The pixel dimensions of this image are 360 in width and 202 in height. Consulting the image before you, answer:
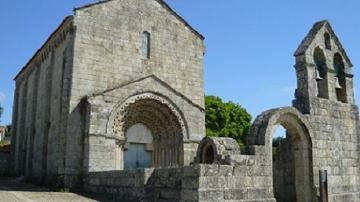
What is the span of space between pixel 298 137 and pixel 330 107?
1.59 meters

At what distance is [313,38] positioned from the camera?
12.6 metres

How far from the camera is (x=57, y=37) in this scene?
710 inches

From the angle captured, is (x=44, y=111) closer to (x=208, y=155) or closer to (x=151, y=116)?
(x=151, y=116)

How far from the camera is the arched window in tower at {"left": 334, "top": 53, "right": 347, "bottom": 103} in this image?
13.3m

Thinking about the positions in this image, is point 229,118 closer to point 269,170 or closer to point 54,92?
point 54,92

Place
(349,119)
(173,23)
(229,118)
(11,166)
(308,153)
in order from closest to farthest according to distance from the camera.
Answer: (308,153) → (349,119) → (173,23) → (11,166) → (229,118)

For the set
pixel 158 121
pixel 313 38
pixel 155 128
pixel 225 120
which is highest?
pixel 313 38

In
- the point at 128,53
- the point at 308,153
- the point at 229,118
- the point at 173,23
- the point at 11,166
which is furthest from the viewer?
the point at 229,118

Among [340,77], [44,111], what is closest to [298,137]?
[340,77]

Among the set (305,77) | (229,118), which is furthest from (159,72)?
(229,118)

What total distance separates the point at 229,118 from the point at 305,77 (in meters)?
20.4

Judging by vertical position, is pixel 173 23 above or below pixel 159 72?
above

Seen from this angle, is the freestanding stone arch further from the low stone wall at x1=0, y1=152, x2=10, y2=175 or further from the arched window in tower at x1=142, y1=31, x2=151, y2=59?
the low stone wall at x1=0, y1=152, x2=10, y2=175

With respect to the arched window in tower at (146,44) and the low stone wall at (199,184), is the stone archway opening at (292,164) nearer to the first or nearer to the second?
the low stone wall at (199,184)
